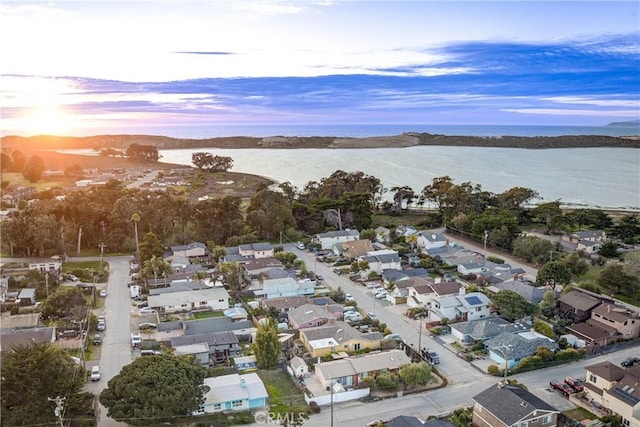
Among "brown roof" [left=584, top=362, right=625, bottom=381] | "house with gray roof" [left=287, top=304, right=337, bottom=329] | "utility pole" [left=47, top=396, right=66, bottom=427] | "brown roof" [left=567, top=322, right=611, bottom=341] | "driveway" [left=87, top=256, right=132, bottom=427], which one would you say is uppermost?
"utility pole" [left=47, top=396, right=66, bottom=427]

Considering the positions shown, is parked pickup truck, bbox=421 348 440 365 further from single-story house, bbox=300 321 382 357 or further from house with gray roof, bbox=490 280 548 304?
house with gray roof, bbox=490 280 548 304

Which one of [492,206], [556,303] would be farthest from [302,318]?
[492,206]

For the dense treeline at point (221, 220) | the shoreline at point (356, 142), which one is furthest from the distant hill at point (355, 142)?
the dense treeline at point (221, 220)

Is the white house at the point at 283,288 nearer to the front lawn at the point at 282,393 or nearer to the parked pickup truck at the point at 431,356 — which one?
the front lawn at the point at 282,393

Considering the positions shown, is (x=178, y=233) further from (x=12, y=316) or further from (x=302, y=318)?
(x=302, y=318)

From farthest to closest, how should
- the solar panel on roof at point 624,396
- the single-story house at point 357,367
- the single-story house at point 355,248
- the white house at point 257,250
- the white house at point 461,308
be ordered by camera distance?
the white house at point 257,250 → the single-story house at point 355,248 → the white house at point 461,308 → the single-story house at point 357,367 → the solar panel on roof at point 624,396

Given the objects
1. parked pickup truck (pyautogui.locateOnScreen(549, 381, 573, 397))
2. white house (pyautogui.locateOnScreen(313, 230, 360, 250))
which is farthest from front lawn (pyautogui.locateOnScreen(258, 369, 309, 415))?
white house (pyautogui.locateOnScreen(313, 230, 360, 250))
